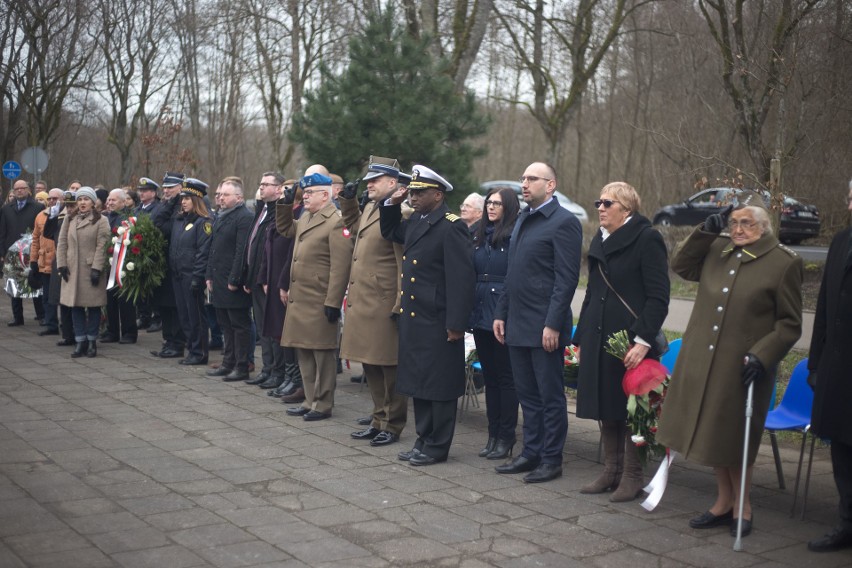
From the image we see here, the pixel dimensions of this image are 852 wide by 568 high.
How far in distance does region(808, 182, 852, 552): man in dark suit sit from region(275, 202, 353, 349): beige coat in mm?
4113

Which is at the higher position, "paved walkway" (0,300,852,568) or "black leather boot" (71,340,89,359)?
"black leather boot" (71,340,89,359)

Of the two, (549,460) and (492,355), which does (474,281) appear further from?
(549,460)

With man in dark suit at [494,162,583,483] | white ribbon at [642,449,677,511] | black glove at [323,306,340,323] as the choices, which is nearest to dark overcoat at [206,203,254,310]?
black glove at [323,306,340,323]

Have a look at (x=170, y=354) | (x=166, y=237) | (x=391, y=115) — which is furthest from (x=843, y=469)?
(x=391, y=115)

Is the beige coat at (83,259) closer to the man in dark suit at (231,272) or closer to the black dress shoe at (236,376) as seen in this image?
the man in dark suit at (231,272)

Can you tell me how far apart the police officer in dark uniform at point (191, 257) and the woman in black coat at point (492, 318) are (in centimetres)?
454

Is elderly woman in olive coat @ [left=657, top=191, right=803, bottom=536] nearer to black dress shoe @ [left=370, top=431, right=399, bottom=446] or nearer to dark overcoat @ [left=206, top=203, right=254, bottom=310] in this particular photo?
black dress shoe @ [left=370, top=431, right=399, bottom=446]

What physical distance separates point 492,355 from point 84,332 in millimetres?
6371

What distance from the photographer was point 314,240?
28.9 ft

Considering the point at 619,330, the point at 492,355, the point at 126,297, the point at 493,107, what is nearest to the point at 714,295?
the point at 619,330

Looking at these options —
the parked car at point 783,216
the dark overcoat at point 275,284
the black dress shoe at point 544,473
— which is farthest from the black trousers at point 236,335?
the parked car at point 783,216

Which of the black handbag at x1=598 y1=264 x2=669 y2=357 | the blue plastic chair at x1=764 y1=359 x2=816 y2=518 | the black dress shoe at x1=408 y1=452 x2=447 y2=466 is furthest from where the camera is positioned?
the black dress shoe at x1=408 y1=452 x2=447 y2=466

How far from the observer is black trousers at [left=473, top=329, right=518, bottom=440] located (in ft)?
25.0

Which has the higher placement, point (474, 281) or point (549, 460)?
point (474, 281)
